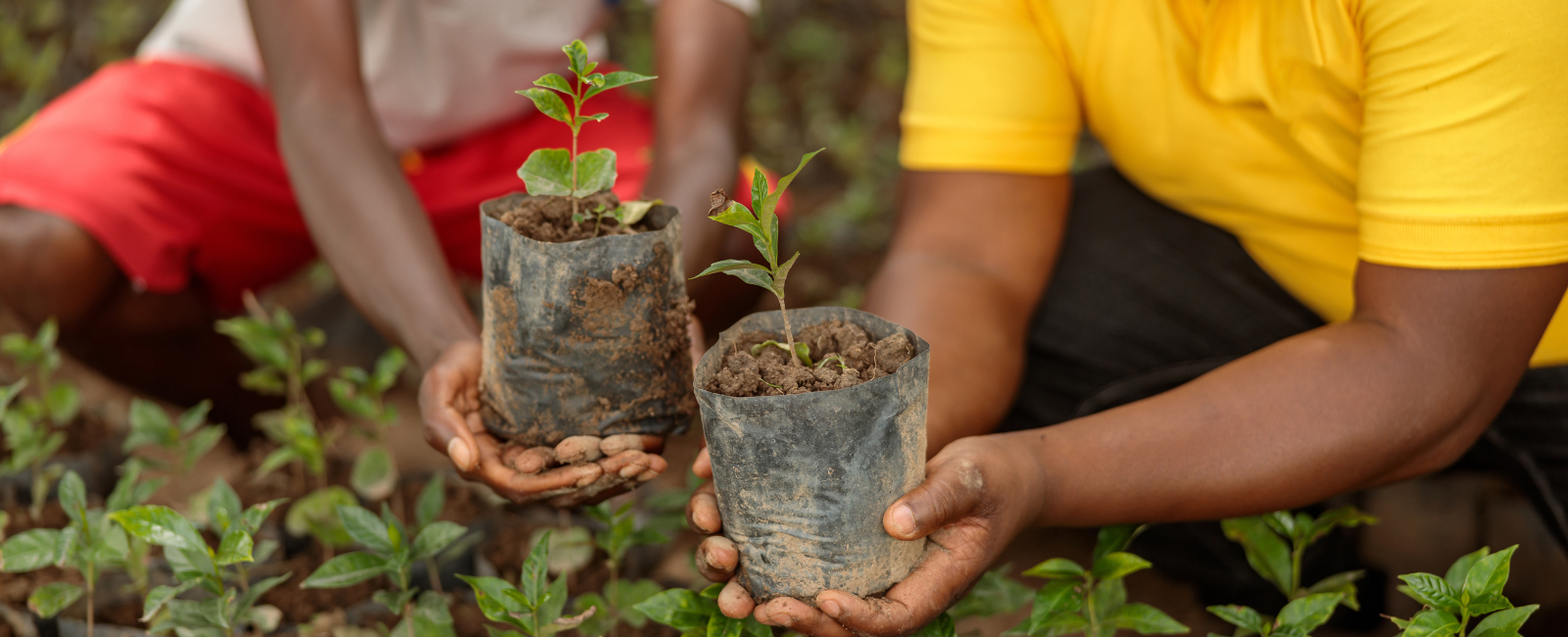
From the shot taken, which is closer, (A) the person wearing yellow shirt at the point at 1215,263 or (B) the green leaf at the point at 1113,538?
(A) the person wearing yellow shirt at the point at 1215,263

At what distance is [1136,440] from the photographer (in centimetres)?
130

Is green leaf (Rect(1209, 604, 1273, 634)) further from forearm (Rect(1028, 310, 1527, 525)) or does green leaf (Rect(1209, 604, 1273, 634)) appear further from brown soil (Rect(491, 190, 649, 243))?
brown soil (Rect(491, 190, 649, 243))

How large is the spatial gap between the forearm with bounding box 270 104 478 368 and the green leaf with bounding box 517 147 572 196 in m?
0.45

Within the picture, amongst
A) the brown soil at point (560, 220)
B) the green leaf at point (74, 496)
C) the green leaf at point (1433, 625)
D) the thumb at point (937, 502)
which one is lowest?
the green leaf at point (74, 496)

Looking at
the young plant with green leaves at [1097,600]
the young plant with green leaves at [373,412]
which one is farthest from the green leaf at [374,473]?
the young plant with green leaves at [1097,600]

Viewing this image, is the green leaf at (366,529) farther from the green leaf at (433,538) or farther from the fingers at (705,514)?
the fingers at (705,514)

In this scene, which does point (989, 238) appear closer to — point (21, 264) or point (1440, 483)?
point (1440, 483)

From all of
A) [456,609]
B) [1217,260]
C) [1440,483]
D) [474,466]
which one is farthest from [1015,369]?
[456,609]

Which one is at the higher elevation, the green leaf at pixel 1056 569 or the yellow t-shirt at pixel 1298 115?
the yellow t-shirt at pixel 1298 115

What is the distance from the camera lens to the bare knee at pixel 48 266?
199cm

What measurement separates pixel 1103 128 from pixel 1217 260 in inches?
12.0

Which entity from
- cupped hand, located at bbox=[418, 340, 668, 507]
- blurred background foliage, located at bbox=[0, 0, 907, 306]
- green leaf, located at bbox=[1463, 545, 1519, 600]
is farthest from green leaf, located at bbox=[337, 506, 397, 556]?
blurred background foliage, located at bbox=[0, 0, 907, 306]

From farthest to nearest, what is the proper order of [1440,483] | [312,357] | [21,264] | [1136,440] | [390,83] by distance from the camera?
[312,357], [390,83], [21,264], [1440,483], [1136,440]

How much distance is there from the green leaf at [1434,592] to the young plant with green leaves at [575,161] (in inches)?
38.2
